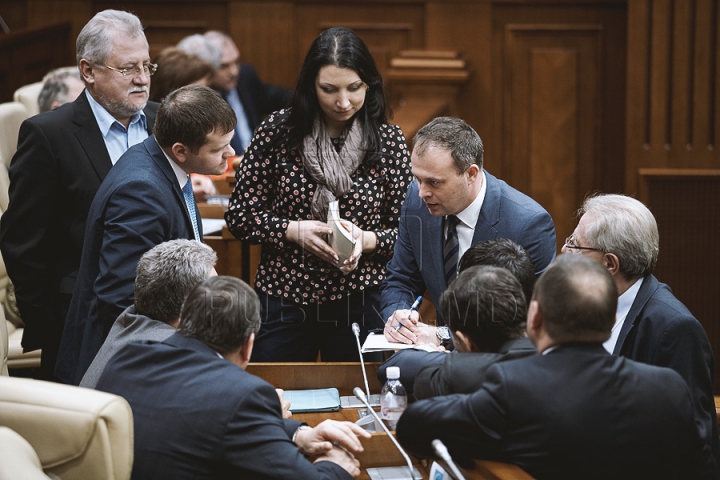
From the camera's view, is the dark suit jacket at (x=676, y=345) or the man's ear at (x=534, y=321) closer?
the man's ear at (x=534, y=321)

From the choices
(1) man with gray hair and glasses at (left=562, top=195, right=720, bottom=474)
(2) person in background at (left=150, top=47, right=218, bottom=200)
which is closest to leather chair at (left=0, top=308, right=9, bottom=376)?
(1) man with gray hair and glasses at (left=562, top=195, right=720, bottom=474)

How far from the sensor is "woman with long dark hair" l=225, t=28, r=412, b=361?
2.64 meters

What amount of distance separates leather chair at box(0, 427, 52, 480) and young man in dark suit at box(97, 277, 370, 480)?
0.21 metres

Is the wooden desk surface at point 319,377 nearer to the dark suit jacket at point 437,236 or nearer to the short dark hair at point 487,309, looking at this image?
the dark suit jacket at point 437,236

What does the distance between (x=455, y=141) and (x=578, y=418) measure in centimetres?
103

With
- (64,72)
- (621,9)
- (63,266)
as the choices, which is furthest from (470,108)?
(63,266)

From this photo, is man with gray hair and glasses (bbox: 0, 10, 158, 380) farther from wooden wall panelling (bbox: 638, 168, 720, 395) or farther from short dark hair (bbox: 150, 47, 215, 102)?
wooden wall panelling (bbox: 638, 168, 720, 395)

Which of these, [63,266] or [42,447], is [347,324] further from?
[42,447]

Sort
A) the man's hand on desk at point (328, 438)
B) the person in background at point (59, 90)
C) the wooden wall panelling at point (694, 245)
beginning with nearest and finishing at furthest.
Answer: the man's hand on desk at point (328, 438) < the person in background at point (59, 90) < the wooden wall panelling at point (694, 245)

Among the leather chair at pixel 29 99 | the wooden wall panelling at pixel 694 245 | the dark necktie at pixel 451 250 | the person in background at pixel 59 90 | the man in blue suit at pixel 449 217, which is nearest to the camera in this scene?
the man in blue suit at pixel 449 217

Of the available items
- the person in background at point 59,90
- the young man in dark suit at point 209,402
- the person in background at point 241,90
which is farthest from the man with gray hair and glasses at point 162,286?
the person in background at point 241,90

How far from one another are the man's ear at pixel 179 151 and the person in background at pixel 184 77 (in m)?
1.68

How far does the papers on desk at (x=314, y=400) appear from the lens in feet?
6.77

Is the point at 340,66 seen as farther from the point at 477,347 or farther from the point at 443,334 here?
the point at 477,347
